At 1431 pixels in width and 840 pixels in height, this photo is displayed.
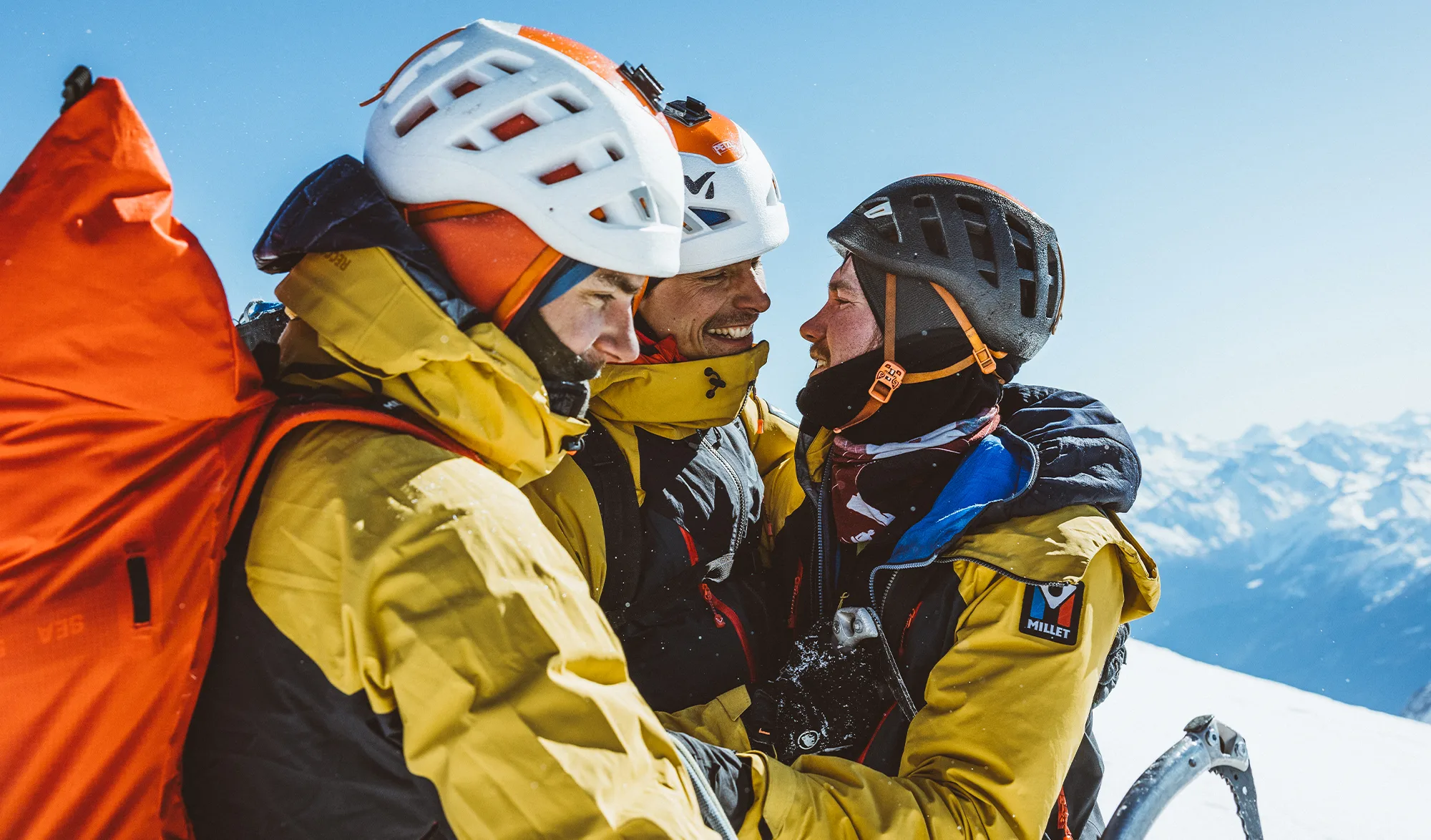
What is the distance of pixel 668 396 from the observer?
3.53 meters

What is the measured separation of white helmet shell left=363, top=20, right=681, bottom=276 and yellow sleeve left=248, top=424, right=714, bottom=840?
2.30 ft

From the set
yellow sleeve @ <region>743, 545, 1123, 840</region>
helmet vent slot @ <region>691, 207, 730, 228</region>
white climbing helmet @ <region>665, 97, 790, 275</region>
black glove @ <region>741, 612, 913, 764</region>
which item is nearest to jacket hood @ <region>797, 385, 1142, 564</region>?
yellow sleeve @ <region>743, 545, 1123, 840</region>

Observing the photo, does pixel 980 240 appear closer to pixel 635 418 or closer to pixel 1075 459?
pixel 1075 459

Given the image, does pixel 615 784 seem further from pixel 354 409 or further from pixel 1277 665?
pixel 1277 665

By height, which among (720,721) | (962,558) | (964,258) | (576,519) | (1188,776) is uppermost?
(964,258)

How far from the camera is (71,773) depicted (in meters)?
1.46

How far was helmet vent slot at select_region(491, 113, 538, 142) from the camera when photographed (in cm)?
217

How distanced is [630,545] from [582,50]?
5.17 ft

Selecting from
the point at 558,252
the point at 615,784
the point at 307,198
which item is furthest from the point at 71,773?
the point at 558,252

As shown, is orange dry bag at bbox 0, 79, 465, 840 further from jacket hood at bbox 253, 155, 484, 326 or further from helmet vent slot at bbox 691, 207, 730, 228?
helmet vent slot at bbox 691, 207, 730, 228

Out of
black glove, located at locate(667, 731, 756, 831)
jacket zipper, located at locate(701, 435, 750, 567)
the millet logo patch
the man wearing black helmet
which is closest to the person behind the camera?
black glove, located at locate(667, 731, 756, 831)

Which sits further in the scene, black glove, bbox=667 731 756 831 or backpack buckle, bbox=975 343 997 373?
backpack buckle, bbox=975 343 997 373

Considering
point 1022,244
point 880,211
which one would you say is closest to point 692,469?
point 880,211

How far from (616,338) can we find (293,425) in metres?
0.85
